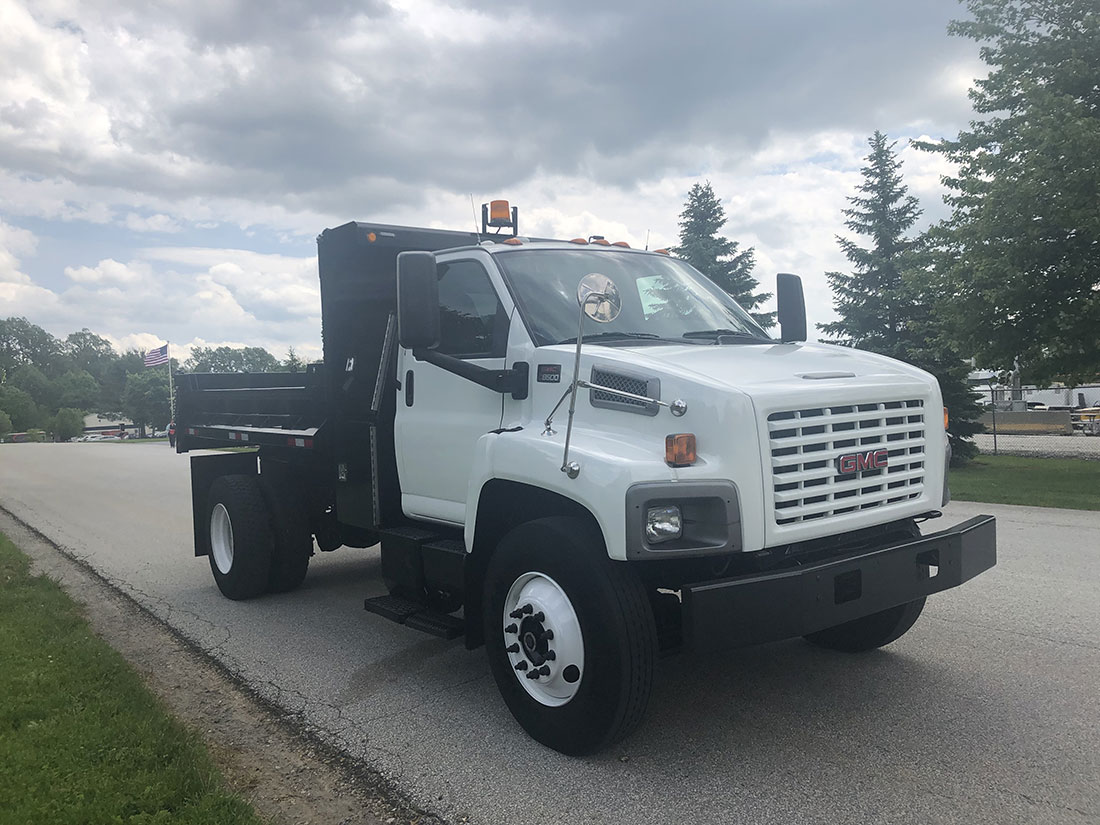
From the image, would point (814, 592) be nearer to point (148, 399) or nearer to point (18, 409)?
point (148, 399)

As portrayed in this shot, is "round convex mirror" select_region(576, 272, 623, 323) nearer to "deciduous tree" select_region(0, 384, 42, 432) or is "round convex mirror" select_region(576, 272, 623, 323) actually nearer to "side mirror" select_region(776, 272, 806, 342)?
"side mirror" select_region(776, 272, 806, 342)

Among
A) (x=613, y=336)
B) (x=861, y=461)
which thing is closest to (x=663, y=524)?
(x=861, y=461)

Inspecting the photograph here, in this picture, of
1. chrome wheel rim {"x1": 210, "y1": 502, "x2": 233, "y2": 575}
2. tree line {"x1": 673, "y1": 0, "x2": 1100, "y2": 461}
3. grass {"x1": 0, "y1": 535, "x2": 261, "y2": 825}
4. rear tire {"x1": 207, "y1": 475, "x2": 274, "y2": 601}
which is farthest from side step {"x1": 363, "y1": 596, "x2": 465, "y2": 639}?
tree line {"x1": 673, "y1": 0, "x2": 1100, "y2": 461}

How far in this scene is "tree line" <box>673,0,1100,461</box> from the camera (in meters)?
14.2

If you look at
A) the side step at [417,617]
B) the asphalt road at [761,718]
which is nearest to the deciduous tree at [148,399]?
the asphalt road at [761,718]

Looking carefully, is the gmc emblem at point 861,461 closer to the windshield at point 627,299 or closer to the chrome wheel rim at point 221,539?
A: the windshield at point 627,299

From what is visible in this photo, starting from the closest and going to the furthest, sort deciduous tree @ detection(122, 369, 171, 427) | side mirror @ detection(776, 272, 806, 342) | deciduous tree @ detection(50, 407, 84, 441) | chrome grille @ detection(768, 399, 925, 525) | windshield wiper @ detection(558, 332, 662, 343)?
chrome grille @ detection(768, 399, 925, 525), windshield wiper @ detection(558, 332, 662, 343), side mirror @ detection(776, 272, 806, 342), deciduous tree @ detection(50, 407, 84, 441), deciduous tree @ detection(122, 369, 171, 427)

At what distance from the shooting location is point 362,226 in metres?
5.97

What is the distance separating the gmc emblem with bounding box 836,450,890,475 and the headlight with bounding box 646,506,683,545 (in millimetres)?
860

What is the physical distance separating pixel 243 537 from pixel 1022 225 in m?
13.6

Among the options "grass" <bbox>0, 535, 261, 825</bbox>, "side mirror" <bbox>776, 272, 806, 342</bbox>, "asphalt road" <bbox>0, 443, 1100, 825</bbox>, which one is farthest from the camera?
"side mirror" <bbox>776, 272, 806, 342</bbox>

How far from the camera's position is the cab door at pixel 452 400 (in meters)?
4.86

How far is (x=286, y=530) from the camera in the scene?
22.9 ft

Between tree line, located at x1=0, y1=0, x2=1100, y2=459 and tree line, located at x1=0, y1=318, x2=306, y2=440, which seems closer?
tree line, located at x1=0, y1=0, x2=1100, y2=459
